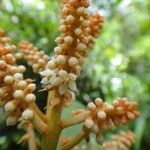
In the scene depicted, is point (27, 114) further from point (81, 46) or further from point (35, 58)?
point (35, 58)

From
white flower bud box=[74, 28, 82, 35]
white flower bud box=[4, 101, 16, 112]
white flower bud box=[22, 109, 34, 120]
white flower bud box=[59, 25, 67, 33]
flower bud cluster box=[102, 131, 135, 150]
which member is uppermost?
white flower bud box=[59, 25, 67, 33]

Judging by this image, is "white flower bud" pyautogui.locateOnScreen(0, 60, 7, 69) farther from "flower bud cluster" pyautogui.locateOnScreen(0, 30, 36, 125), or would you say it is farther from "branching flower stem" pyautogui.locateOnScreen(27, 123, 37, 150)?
"branching flower stem" pyautogui.locateOnScreen(27, 123, 37, 150)

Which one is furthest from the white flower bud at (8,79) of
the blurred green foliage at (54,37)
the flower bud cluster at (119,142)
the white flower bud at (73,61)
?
the flower bud cluster at (119,142)

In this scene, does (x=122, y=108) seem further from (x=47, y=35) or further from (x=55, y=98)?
(x=47, y=35)

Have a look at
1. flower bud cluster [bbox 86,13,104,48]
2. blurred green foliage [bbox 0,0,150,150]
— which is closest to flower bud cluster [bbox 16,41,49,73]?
flower bud cluster [bbox 86,13,104,48]

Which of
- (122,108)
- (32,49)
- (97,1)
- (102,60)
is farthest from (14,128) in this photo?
(102,60)

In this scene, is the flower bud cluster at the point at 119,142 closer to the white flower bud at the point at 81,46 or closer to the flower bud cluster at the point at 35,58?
the flower bud cluster at the point at 35,58

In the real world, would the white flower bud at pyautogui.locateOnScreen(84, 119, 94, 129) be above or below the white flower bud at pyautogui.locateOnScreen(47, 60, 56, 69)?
below
